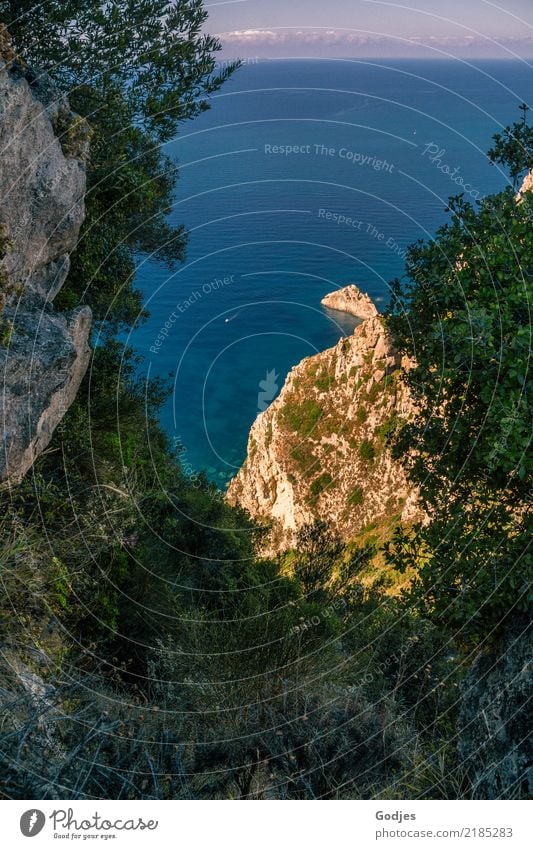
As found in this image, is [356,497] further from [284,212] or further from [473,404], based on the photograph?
[473,404]

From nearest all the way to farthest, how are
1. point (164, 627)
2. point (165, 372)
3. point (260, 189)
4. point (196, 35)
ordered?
point (164, 627), point (196, 35), point (260, 189), point (165, 372)

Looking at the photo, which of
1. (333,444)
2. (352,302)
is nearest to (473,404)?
(333,444)

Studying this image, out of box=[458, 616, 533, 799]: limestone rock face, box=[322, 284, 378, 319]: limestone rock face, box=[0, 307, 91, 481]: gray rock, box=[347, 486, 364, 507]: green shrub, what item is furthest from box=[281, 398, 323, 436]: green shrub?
box=[0, 307, 91, 481]: gray rock

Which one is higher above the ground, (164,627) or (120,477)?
(120,477)

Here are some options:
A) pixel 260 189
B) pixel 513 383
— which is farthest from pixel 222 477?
pixel 513 383

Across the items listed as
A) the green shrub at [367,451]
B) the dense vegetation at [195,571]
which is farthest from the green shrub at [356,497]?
the dense vegetation at [195,571]

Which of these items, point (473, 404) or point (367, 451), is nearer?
point (473, 404)

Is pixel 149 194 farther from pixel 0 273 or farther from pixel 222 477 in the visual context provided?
pixel 222 477
